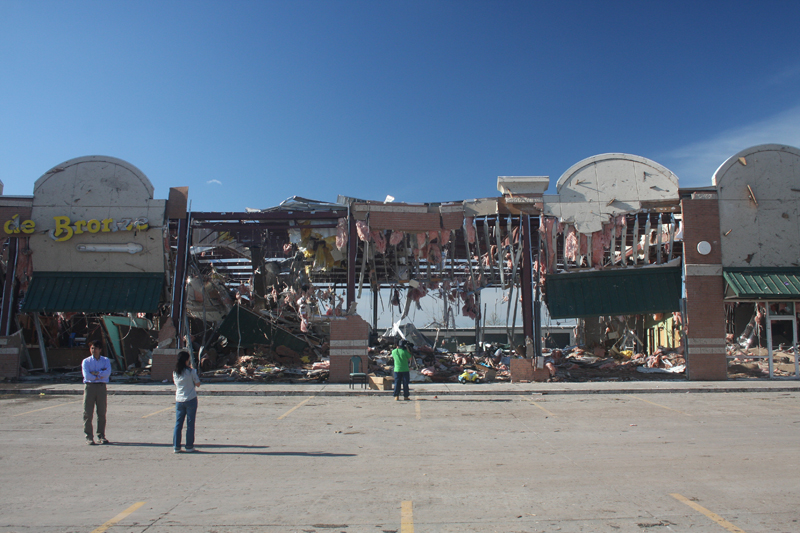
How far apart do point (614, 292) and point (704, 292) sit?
10.1 feet

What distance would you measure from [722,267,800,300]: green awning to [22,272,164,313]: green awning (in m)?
A: 21.0

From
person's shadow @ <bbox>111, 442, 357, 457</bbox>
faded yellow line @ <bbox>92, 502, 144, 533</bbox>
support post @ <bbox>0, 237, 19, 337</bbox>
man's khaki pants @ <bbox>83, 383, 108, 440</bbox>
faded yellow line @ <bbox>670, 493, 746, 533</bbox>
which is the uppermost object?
support post @ <bbox>0, 237, 19, 337</bbox>

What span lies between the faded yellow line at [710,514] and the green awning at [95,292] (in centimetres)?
1891

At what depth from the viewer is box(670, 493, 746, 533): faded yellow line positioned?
4991 mm

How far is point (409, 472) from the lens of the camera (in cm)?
713

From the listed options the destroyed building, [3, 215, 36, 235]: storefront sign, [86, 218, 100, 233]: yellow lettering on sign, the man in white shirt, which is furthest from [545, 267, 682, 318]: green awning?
[3, 215, 36, 235]: storefront sign

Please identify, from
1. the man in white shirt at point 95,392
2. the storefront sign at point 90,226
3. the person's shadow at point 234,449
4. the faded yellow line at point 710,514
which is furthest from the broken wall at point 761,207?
the storefront sign at point 90,226

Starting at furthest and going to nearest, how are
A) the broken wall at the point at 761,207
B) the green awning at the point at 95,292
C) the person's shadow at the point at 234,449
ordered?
the green awning at the point at 95,292, the broken wall at the point at 761,207, the person's shadow at the point at 234,449

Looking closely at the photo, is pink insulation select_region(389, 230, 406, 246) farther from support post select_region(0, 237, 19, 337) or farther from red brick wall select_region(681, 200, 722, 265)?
support post select_region(0, 237, 19, 337)

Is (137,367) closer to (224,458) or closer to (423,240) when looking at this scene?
(423,240)

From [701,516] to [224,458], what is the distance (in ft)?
20.1

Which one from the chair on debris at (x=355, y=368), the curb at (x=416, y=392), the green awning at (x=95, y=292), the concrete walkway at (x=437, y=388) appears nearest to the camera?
the curb at (x=416, y=392)

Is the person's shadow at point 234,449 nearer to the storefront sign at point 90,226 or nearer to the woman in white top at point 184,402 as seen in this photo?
the woman in white top at point 184,402

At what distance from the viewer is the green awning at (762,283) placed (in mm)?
18750
